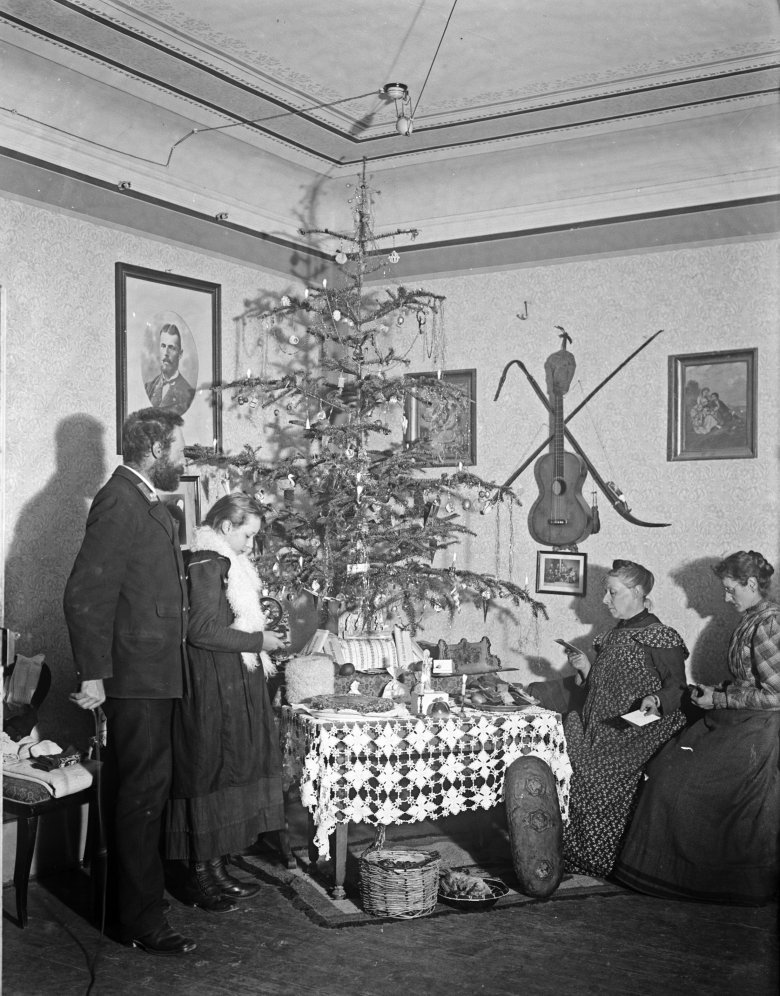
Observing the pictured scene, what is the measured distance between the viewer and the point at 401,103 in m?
5.21

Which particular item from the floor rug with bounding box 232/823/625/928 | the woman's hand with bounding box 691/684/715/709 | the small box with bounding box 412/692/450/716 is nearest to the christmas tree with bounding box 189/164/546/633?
the small box with bounding box 412/692/450/716

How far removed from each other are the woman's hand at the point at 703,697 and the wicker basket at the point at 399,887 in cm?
143

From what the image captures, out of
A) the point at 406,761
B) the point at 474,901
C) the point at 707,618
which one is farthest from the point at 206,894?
the point at 707,618

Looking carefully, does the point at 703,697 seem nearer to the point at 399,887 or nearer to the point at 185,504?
the point at 399,887

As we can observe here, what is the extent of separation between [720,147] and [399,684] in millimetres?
3134

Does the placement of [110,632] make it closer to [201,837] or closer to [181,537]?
[201,837]

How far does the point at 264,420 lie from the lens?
6363mm

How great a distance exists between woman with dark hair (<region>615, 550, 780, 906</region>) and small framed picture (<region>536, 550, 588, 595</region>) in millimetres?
1337

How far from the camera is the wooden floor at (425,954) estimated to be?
12.2ft

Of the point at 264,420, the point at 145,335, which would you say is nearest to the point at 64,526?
the point at 145,335

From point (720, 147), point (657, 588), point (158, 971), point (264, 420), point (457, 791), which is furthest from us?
point (264, 420)

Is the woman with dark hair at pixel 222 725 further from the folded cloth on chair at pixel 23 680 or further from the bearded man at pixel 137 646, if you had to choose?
the folded cloth on chair at pixel 23 680

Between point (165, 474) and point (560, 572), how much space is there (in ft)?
9.54

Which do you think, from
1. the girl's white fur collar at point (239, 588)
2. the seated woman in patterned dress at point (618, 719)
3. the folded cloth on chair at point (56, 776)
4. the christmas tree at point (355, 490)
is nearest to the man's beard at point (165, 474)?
the girl's white fur collar at point (239, 588)
